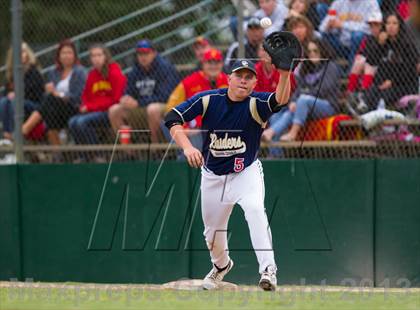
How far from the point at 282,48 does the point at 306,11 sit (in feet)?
9.48

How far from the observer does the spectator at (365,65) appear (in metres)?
10.4

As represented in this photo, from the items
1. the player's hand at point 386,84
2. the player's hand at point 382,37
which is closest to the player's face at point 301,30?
the player's hand at point 382,37

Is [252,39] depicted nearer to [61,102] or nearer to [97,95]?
[97,95]

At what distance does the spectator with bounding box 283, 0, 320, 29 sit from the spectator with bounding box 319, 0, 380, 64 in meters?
0.10

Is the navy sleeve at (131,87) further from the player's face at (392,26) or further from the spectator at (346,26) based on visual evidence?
the player's face at (392,26)

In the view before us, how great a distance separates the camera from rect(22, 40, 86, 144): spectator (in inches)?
453

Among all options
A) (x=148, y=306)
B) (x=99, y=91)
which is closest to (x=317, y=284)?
(x=99, y=91)

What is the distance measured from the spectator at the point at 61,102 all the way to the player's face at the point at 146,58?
87 cm

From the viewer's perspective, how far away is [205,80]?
10781 millimetres

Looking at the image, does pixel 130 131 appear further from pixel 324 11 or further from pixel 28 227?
pixel 324 11

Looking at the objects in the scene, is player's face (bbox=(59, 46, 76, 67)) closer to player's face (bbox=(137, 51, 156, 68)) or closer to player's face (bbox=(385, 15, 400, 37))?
player's face (bbox=(137, 51, 156, 68))

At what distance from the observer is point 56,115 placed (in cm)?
1154

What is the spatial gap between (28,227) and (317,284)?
3.77 meters

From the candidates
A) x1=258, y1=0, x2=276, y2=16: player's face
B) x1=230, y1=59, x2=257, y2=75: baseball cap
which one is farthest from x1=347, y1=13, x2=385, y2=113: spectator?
x1=230, y1=59, x2=257, y2=75: baseball cap
